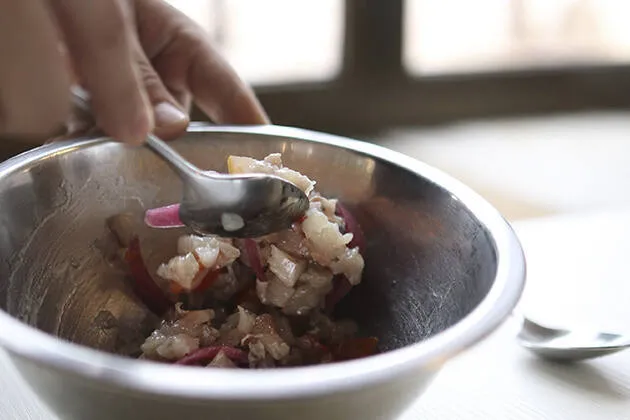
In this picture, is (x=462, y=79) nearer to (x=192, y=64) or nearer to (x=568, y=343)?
(x=192, y=64)

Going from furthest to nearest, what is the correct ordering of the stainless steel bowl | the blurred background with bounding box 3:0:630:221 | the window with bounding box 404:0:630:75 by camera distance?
1. the window with bounding box 404:0:630:75
2. the blurred background with bounding box 3:0:630:221
3. the stainless steel bowl

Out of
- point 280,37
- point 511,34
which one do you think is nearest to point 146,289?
point 280,37

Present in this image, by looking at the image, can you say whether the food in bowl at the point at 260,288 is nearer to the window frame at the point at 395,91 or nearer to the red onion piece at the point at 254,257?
the red onion piece at the point at 254,257

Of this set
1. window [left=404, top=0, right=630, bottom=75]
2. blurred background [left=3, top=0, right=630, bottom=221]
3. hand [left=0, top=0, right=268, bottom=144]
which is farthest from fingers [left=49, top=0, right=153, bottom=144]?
window [left=404, top=0, right=630, bottom=75]

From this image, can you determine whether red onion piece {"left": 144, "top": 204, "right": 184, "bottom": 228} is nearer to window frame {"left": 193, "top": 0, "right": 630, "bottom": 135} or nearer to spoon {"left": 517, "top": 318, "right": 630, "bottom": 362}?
spoon {"left": 517, "top": 318, "right": 630, "bottom": 362}

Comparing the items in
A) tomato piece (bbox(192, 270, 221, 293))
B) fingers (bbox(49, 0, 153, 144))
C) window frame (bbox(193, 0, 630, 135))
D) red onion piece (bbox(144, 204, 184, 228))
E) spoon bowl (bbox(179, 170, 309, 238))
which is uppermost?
fingers (bbox(49, 0, 153, 144))

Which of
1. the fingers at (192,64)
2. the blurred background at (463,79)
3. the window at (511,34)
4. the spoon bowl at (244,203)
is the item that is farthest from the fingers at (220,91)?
the window at (511,34)

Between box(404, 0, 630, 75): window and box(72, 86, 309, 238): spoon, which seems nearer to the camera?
box(72, 86, 309, 238): spoon

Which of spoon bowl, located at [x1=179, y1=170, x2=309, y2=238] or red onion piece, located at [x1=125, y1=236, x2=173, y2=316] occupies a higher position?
spoon bowl, located at [x1=179, y1=170, x2=309, y2=238]
